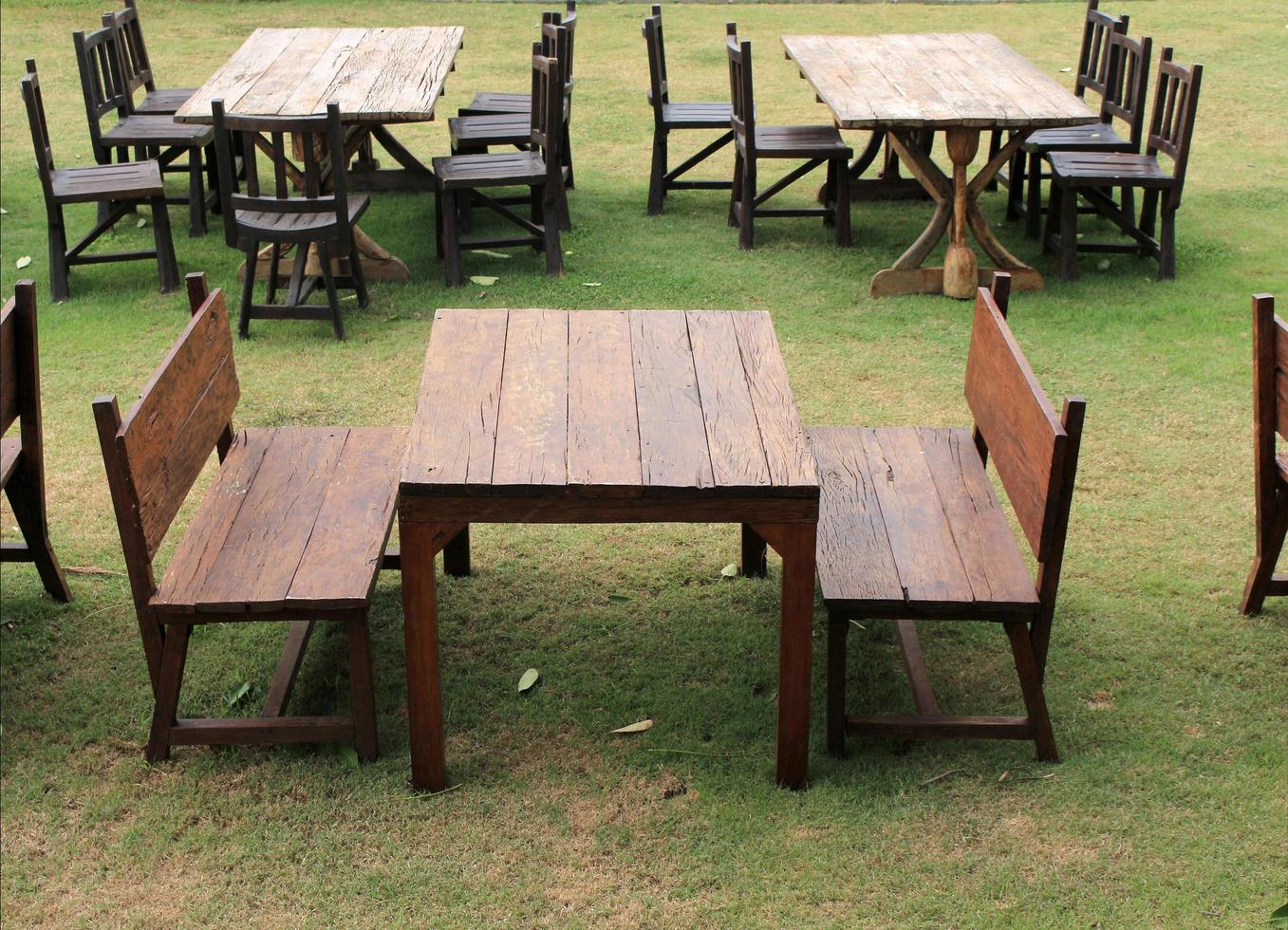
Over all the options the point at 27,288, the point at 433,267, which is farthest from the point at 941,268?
the point at 27,288

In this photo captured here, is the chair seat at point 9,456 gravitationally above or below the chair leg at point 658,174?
above

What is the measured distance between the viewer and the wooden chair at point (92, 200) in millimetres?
6246

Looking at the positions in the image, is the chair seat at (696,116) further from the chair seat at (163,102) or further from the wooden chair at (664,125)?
the chair seat at (163,102)

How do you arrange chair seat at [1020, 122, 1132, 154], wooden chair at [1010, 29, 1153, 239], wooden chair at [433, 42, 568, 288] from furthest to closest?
1. chair seat at [1020, 122, 1132, 154]
2. wooden chair at [1010, 29, 1153, 239]
3. wooden chair at [433, 42, 568, 288]

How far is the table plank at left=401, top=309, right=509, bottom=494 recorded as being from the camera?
2.81m

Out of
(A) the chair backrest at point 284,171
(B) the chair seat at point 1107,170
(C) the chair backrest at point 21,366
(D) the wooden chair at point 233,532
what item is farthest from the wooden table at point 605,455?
(B) the chair seat at point 1107,170

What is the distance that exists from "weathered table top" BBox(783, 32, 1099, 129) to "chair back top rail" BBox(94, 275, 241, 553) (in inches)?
134

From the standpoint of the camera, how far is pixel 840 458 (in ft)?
12.0

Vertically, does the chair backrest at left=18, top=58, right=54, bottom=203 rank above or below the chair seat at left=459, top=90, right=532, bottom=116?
above

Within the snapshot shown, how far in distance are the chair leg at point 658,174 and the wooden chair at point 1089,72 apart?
1.83 m

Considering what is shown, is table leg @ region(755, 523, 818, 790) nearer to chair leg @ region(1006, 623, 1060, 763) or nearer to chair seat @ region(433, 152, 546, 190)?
chair leg @ region(1006, 623, 1060, 763)

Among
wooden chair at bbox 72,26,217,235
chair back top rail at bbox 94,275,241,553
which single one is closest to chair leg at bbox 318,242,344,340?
wooden chair at bbox 72,26,217,235

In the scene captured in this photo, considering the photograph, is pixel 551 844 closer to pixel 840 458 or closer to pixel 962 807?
pixel 962 807

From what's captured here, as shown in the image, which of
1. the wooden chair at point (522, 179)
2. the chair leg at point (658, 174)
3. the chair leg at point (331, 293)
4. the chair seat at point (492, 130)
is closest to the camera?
the chair leg at point (331, 293)
